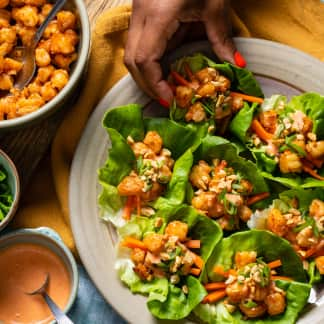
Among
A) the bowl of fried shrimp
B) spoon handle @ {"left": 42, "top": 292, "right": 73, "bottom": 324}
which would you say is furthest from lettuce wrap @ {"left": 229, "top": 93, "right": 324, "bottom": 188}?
spoon handle @ {"left": 42, "top": 292, "right": 73, "bottom": 324}

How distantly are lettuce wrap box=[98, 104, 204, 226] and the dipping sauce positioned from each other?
0.94 ft

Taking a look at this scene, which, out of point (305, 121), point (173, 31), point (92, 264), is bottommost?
point (92, 264)

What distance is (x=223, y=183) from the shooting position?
2.58 meters

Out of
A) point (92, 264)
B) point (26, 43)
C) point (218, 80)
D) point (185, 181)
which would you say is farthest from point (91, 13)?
point (92, 264)

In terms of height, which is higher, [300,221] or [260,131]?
[260,131]

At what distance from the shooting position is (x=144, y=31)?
2.55 meters

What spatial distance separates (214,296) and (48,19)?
117 centimetres

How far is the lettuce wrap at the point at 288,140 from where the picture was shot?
261cm

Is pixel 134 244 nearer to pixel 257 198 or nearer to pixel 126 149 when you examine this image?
pixel 126 149

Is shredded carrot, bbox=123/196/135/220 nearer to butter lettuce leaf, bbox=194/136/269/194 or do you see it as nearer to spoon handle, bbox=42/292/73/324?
butter lettuce leaf, bbox=194/136/269/194

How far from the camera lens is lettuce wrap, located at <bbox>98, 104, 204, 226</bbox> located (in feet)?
8.47

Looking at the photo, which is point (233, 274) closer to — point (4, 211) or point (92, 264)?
point (92, 264)

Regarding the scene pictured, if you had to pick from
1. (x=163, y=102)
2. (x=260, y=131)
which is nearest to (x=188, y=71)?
(x=163, y=102)

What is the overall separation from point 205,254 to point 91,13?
108 cm
